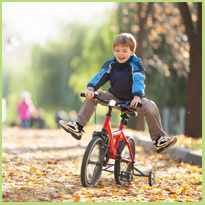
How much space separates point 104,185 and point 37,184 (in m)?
0.90

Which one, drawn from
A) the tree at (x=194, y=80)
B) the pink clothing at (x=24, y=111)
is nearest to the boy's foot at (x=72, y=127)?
the tree at (x=194, y=80)

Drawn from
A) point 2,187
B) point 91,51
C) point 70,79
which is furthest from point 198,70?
point 70,79

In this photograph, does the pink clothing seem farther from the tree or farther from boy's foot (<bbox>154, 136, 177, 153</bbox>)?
boy's foot (<bbox>154, 136, 177, 153</bbox>)

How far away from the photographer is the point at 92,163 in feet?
17.9

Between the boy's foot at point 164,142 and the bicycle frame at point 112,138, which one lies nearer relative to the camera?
the bicycle frame at point 112,138

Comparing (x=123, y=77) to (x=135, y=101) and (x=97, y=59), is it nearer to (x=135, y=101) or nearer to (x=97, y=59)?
(x=135, y=101)

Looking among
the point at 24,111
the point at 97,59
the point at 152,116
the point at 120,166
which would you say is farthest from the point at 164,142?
the point at 97,59

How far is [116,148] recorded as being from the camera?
5.82 m

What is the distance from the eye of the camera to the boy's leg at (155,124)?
577cm

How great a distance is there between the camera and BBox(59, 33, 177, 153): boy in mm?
5680

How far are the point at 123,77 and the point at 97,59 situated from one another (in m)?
18.1

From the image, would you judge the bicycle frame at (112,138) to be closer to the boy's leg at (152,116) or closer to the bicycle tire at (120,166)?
the bicycle tire at (120,166)

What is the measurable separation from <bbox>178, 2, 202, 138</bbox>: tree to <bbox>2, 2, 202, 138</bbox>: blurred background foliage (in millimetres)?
1980

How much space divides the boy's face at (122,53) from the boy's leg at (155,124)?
592mm
